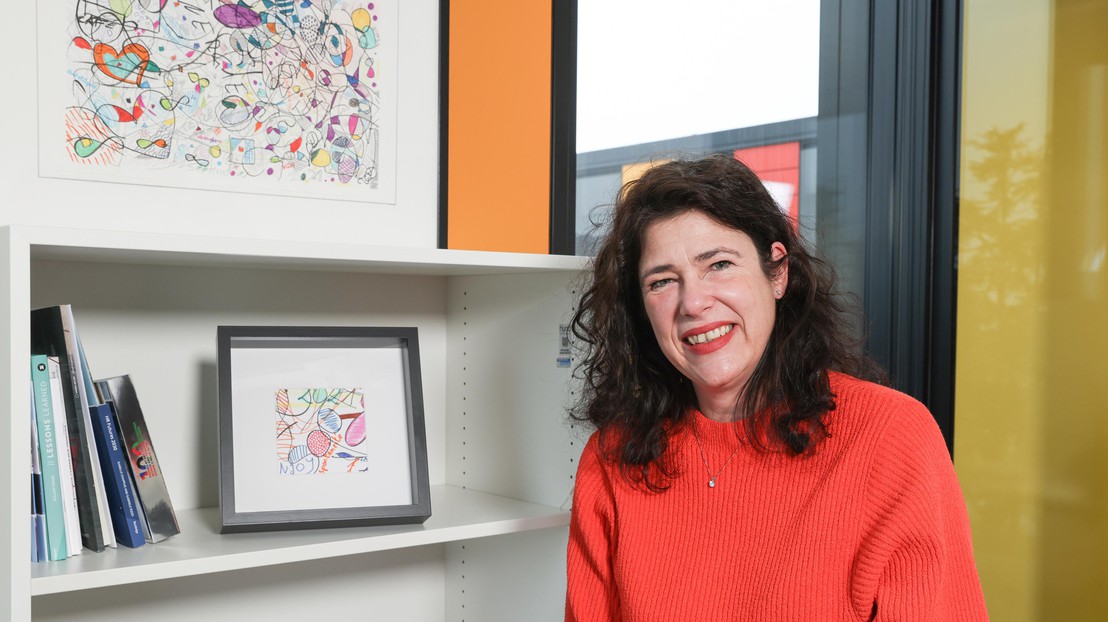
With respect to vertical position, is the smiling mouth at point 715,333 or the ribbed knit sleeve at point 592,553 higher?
the smiling mouth at point 715,333

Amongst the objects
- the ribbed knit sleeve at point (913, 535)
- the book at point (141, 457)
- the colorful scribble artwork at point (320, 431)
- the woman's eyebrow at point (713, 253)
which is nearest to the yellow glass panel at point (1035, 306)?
the ribbed knit sleeve at point (913, 535)

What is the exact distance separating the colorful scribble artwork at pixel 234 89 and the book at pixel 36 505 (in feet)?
1.30

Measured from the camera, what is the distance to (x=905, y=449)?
3.96ft

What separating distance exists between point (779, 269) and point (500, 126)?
0.60 m

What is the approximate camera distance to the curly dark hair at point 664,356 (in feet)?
4.32

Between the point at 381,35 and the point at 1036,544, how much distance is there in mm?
1501

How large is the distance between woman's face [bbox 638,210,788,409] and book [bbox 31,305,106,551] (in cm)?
72

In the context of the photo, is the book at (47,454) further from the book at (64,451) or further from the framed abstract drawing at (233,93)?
the framed abstract drawing at (233,93)

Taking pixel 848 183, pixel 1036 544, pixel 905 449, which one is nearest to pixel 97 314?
pixel 905 449

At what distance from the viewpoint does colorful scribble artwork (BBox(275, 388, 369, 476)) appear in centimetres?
134

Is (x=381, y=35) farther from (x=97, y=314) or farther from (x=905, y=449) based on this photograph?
(x=905, y=449)

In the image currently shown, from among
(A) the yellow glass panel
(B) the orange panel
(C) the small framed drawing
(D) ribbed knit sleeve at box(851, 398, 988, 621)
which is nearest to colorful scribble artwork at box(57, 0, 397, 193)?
(B) the orange panel

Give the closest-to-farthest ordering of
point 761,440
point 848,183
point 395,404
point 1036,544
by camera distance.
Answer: point 761,440, point 395,404, point 1036,544, point 848,183

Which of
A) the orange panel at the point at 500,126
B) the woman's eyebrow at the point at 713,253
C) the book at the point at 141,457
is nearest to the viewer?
the book at the point at 141,457
